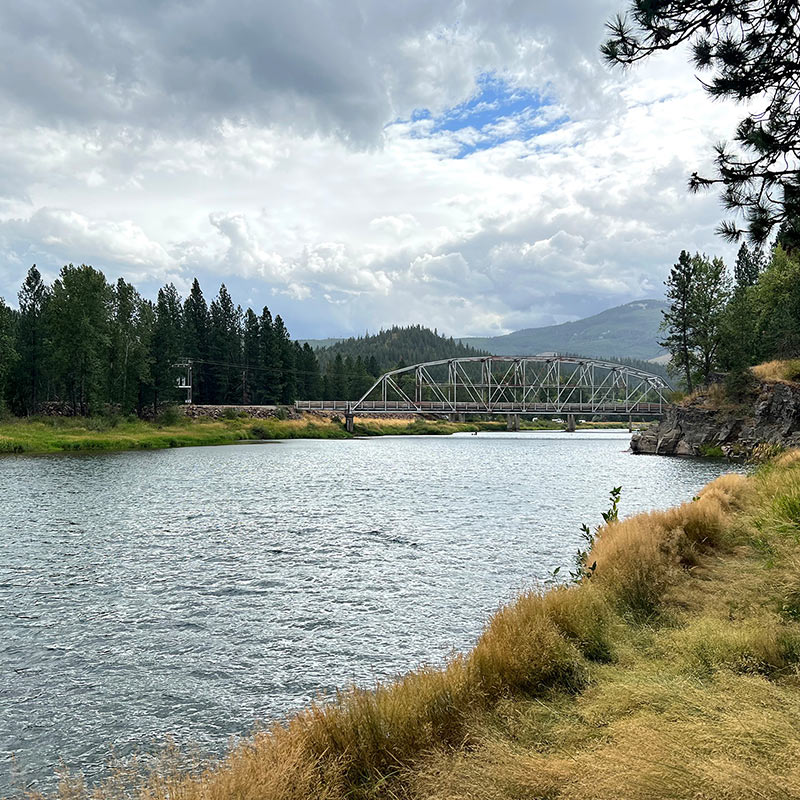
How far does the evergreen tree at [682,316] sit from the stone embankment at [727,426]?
10.9 meters

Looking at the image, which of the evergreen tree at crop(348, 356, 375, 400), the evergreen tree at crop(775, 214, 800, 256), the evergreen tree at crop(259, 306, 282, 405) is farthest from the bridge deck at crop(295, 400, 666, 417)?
the evergreen tree at crop(775, 214, 800, 256)

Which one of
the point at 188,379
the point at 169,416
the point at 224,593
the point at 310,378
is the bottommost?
the point at 224,593

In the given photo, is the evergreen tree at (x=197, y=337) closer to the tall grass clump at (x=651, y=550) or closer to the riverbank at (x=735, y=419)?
the riverbank at (x=735, y=419)

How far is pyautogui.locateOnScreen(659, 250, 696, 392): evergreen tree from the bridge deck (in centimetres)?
4527

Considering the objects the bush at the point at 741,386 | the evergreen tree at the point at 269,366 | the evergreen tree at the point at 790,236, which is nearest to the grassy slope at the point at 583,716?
the evergreen tree at the point at 790,236

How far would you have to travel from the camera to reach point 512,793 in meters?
5.38

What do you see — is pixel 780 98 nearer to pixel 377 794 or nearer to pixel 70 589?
pixel 377 794

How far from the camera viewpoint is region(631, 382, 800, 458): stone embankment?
53781 mm

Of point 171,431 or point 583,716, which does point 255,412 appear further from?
point 583,716

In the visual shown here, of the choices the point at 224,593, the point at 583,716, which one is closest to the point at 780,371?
the point at 224,593

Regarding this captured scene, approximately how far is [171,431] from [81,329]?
17.9 m

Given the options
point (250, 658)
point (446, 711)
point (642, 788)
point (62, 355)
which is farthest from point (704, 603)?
point (62, 355)

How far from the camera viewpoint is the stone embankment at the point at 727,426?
5378 cm

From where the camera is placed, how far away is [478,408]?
142250mm
